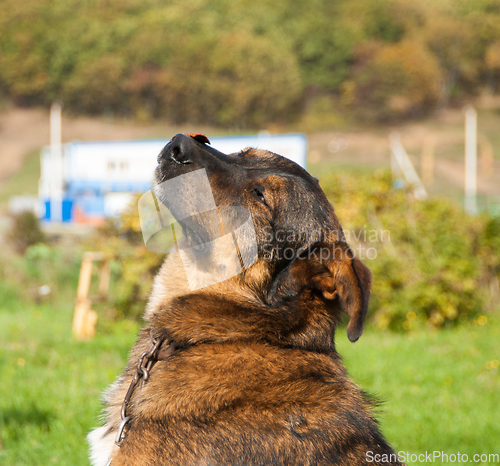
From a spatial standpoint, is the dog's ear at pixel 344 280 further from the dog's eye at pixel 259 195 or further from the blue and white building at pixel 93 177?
the blue and white building at pixel 93 177

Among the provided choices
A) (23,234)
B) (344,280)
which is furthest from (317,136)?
(344,280)

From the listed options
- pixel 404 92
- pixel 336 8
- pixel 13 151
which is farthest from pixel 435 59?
pixel 13 151

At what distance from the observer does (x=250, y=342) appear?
85.4 inches

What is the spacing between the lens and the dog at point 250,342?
6.15 feet

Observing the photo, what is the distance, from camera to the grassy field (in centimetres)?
383

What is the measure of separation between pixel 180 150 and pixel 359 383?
6.16ft

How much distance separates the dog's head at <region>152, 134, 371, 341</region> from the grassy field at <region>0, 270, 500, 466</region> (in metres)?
0.69

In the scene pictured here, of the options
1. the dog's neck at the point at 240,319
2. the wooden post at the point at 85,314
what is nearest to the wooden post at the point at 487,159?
the wooden post at the point at 85,314

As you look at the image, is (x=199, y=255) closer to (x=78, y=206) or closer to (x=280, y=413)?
(x=280, y=413)

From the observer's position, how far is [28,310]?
27.8 feet

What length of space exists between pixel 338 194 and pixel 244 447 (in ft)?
24.0

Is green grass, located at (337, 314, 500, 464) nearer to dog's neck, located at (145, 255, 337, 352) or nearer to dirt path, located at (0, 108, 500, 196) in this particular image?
dog's neck, located at (145, 255, 337, 352)

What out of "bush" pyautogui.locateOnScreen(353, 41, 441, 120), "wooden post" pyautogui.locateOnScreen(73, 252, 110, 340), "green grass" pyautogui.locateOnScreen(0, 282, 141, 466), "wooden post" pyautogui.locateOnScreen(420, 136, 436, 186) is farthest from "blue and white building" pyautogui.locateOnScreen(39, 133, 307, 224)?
"bush" pyautogui.locateOnScreen(353, 41, 441, 120)

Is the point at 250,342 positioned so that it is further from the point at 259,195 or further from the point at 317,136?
the point at 317,136
